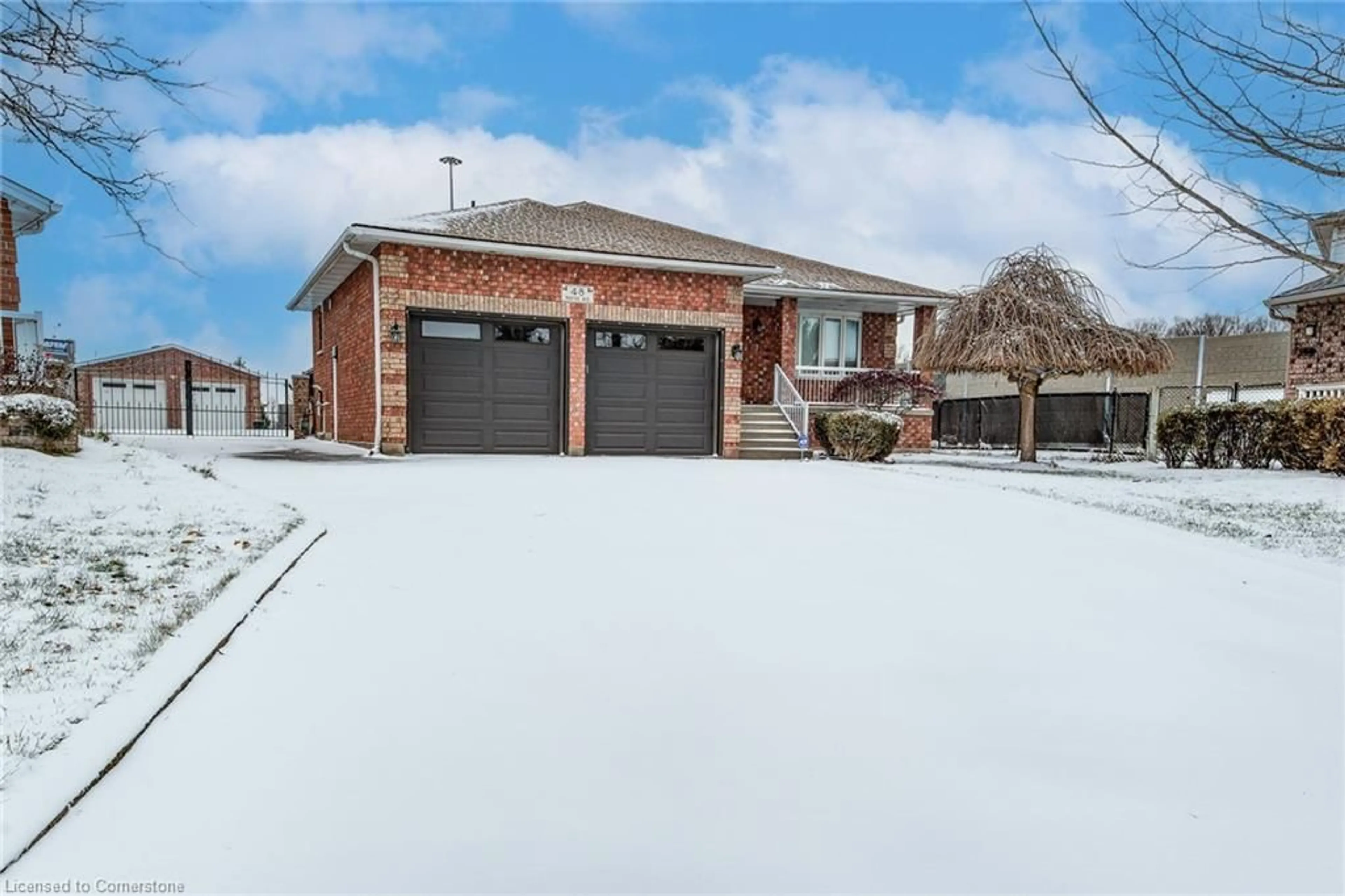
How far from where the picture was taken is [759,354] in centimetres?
1506

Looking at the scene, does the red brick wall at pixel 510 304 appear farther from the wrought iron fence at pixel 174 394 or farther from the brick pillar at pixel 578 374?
the wrought iron fence at pixel 174 394

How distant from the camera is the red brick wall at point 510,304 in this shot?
10391mm

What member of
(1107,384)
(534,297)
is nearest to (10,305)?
(534,297)

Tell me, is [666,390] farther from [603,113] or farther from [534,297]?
[603,113]

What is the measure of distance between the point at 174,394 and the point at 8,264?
22289mm

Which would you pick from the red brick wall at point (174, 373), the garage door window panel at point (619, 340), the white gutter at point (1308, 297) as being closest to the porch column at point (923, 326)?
the white gutter at point (1308, 297)

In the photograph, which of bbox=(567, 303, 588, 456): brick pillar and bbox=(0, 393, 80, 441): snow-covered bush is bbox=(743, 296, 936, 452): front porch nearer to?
bbox=(567, 303, 588, 456): brick pillar

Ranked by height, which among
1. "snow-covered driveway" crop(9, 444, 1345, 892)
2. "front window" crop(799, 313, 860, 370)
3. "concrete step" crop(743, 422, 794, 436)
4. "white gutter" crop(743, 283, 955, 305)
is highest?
"white gutter" crop(743, 283, 955, 305)

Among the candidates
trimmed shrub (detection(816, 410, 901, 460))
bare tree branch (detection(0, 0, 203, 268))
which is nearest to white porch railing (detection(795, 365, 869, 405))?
trimmed shrub (detection(816, 410, 901, 460))

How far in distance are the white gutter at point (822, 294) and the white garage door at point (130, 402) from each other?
860 inches

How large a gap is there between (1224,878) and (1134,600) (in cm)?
225

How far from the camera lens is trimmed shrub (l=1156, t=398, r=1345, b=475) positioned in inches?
357

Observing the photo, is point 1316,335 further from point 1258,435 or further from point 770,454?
point 770,454

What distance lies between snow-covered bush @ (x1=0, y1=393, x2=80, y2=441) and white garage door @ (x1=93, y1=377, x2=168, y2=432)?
19.9m
